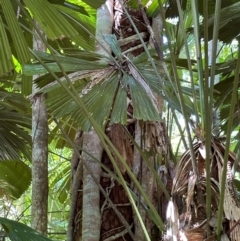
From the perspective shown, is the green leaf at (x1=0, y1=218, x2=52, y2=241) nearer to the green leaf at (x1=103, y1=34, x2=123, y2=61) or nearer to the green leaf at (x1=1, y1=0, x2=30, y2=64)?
the green leaf at (x1=1, y1=0, x2=30, y2=64)

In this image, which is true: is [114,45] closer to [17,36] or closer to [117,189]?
[17,36]

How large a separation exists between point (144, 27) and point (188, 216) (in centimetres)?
106

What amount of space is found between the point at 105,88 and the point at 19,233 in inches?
19.2

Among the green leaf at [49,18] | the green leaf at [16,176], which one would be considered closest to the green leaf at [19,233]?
the green leaf at [49,18]

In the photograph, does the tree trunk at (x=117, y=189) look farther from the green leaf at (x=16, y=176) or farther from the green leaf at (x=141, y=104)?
the green leaf at (x=16, y=176)

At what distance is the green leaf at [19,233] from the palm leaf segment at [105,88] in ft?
1.16

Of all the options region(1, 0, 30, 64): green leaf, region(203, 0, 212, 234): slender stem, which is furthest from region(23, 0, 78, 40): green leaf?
region(203, 0, 212, 234): slender stem

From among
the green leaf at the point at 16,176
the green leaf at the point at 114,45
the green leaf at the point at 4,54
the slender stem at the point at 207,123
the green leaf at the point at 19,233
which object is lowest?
the green leaf at the point at 19,233

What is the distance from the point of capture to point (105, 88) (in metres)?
1.28

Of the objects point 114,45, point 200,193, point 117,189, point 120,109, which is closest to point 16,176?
point 117,189

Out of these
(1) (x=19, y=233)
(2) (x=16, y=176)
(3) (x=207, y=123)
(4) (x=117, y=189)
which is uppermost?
(2) (x=16, y=176)

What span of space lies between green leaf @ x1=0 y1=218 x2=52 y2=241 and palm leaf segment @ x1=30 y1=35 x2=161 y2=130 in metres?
0.35

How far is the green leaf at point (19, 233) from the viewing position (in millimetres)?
996

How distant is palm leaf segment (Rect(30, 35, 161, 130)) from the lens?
4.01ft
